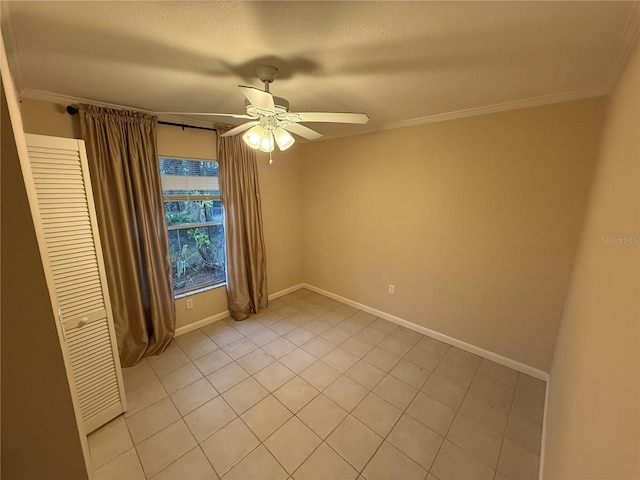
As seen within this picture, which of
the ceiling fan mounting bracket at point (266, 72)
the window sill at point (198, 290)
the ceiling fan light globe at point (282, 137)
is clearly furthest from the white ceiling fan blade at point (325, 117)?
the window sill at point (198, 290)

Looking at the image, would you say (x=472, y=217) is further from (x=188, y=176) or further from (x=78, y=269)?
(x=78, y=269)

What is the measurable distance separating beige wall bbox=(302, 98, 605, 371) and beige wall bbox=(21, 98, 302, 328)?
2.10 feet

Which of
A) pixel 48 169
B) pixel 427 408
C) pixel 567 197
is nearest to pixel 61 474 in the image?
pixel 48 169

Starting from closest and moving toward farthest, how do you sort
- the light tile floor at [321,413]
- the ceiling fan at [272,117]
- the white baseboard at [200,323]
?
the ceiling fan at [272,117] → the light tile floor at [321,413] → the white baseboard at [200,323]

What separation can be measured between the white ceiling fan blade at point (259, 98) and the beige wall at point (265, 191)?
5.85 ft

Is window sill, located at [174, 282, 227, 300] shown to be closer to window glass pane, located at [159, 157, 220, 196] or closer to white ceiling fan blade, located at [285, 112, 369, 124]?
window glass pane, located at [159, 157, 220, 196]

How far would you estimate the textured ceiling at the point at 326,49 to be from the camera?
1026 millimetres

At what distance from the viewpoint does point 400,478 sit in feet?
4.94

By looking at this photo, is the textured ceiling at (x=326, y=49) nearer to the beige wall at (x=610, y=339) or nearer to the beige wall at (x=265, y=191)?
the beige wall at (x=265, y=191)

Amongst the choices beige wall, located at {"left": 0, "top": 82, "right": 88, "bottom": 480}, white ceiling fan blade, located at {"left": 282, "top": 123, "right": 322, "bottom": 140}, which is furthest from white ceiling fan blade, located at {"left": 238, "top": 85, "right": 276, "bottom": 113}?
beige wall, located at {"left": 0, "top": 82, "right": 88, "bottom": 480}

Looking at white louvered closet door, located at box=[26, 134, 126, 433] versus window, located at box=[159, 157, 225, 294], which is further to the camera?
window, located at box=[159, 157, 225, 294]

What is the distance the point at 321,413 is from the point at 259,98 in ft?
7.05

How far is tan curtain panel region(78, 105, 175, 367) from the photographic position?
7.15 ft

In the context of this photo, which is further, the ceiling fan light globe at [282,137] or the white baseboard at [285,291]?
the white baseboard at [285,291]
